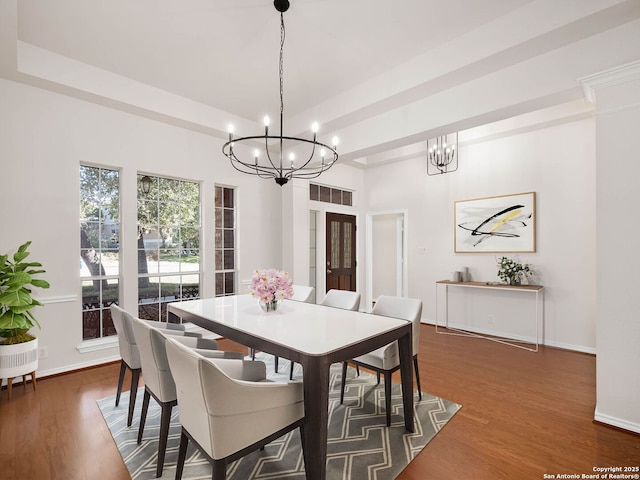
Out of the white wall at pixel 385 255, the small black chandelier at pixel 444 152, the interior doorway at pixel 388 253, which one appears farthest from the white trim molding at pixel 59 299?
the white wall at pixel 385 255

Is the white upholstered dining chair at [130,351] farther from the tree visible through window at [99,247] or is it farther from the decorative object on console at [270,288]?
the tree visible through window at [99,247]

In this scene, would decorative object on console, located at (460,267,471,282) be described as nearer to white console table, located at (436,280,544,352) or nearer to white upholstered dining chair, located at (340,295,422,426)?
white console table, located at (436,280,544,352)

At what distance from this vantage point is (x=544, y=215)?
4238mm

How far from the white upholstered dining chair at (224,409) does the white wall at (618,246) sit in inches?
90.4

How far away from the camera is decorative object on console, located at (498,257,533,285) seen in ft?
14.1

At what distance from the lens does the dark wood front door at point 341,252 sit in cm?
586

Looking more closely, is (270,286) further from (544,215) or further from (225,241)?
(544,215)

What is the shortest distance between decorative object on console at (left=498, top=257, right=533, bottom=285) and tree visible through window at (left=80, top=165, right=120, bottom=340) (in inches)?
193

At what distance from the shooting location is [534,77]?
2.67 metres

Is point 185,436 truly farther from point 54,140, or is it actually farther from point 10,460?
point 54,140

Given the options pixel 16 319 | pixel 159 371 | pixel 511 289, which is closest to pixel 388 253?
pixel 511 289

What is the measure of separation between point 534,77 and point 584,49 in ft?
1.11

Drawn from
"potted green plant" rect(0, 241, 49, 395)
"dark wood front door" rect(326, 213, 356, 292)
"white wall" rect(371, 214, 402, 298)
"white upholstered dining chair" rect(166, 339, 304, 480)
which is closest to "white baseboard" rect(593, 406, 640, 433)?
"white upholstered dining chair" rect(166, 339, 304, 480)

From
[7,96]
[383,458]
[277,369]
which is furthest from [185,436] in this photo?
[7,96]
